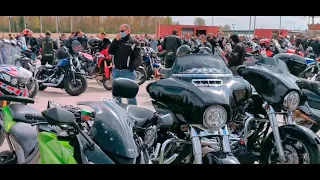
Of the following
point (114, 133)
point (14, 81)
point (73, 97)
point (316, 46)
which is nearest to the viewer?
point (114, 133)

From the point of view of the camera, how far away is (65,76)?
820 cm

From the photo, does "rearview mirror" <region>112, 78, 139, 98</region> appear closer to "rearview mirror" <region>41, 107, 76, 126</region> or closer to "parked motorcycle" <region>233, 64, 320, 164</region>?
"rearview mirror" <region>41, 107, 76, 126</region>

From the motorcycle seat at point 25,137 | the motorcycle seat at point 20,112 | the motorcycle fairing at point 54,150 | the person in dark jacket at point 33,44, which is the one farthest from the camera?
the person in dark jacket at point 33,44

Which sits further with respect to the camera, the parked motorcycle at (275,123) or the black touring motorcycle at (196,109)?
the parked motorcycle at (275,123)

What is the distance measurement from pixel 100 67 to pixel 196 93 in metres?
6.88

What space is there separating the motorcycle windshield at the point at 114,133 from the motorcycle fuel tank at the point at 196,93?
1.79 feet

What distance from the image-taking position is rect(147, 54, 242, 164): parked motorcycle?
248 centimetres

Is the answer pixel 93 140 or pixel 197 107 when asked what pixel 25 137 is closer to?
pixel 93 140

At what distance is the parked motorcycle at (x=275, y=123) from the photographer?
3.16 m

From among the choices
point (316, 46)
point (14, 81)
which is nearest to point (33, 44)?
point (14, 81)

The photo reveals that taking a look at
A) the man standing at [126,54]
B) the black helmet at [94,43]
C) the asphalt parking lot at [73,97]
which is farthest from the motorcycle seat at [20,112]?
the black helmet at [94,43]

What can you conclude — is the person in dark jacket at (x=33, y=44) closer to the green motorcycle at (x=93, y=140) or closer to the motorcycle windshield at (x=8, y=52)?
the motorcycle windshield at (x=8, y=52)
